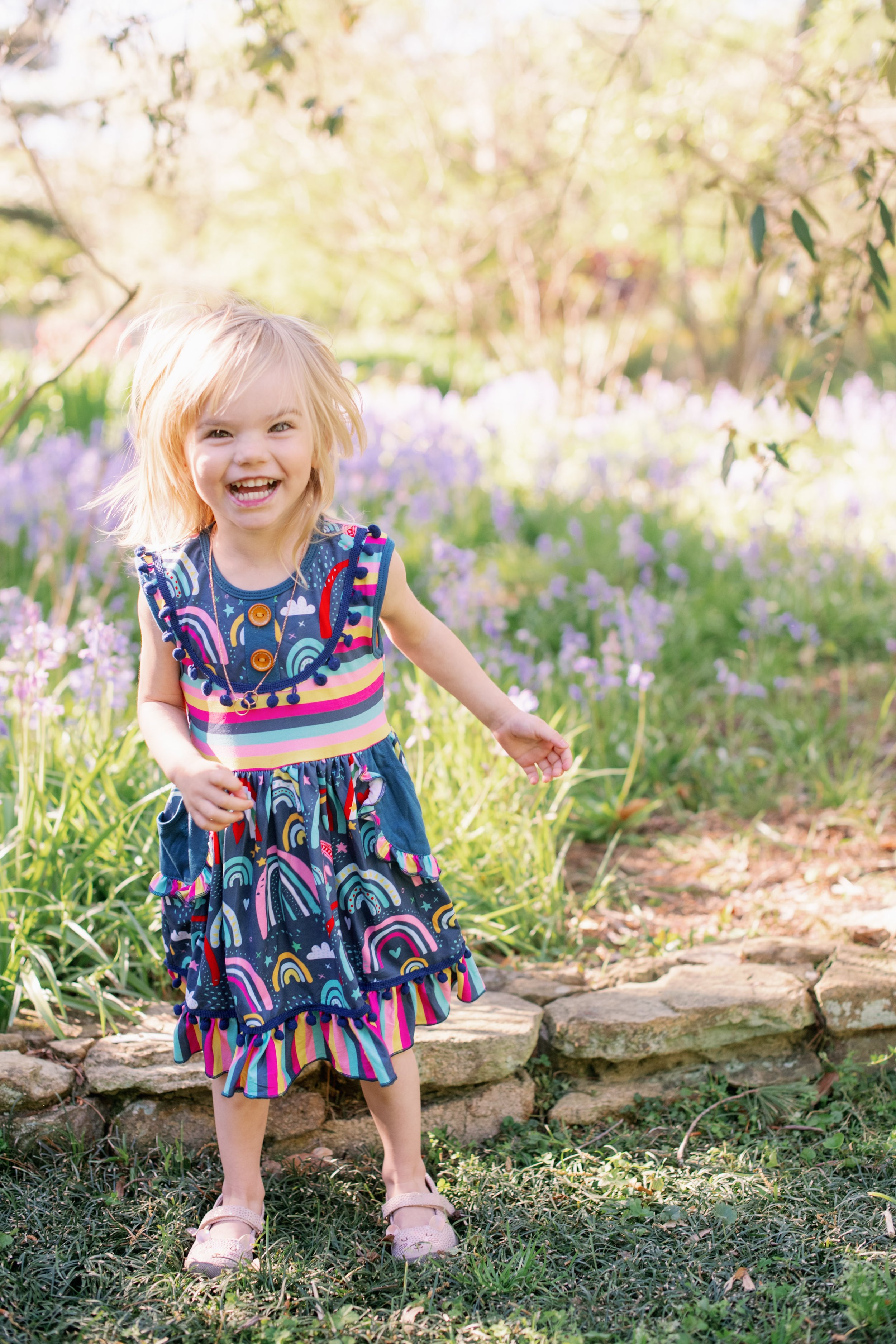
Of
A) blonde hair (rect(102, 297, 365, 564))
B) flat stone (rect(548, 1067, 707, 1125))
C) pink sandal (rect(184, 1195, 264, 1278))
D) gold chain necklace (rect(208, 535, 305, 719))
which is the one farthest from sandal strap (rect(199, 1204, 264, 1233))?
blonde hair (rect(102, 297, 365, 564))

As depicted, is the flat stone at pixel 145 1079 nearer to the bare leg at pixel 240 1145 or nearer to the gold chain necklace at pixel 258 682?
the bare leg at pixel 240 1145

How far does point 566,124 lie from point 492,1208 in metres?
7.13

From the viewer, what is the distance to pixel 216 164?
47.2ft

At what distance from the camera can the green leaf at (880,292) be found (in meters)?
2.54

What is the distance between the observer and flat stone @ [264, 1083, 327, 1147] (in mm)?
2295

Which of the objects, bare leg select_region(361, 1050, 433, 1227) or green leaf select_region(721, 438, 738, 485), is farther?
green leaf select_region(721, 438, 738, 485)

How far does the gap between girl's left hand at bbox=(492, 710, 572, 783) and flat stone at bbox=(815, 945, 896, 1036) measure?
88 centimetres

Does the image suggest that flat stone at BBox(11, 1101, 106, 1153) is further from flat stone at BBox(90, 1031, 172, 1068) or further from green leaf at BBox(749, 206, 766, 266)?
green leaf at BBox(749, 206, 766, 266)

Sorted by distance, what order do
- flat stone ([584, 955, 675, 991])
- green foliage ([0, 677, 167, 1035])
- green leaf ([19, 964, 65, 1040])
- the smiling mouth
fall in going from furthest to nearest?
flat stone ([584, 955, 675, 991]), green foliage ([0, 677, 167, 1035]), green leaf ([19, 964, 65, 1040]), the smiling mouth

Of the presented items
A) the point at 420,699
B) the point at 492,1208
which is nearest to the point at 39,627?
the point at 420,699

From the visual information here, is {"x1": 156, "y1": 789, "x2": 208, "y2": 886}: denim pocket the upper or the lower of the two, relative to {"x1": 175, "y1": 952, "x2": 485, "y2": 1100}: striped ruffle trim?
upper

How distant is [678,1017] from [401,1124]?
68 centimetres

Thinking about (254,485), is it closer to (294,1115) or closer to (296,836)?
(296,836)

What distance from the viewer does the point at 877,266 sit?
264 centimetres
